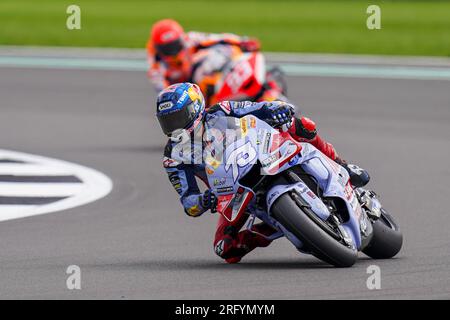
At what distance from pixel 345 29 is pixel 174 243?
19.7m

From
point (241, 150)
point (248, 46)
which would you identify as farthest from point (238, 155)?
point (248, 46)

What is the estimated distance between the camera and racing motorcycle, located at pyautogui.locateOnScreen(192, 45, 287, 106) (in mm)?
16000

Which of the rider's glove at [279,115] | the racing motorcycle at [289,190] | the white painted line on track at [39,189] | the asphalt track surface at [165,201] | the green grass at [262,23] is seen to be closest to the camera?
the asphalt track surface at [165,201]

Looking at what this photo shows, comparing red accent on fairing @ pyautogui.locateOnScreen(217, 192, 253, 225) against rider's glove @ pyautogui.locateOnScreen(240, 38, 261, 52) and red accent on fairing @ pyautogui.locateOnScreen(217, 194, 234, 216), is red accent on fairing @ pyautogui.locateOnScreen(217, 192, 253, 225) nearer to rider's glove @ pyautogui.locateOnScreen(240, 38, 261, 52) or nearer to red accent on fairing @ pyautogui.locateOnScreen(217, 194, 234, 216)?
red accent on fairing @ pyautogui.locateOnScreen(217, 194, 234, 216)

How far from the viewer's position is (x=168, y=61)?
17.0 meters

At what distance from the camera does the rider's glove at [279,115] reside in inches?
363

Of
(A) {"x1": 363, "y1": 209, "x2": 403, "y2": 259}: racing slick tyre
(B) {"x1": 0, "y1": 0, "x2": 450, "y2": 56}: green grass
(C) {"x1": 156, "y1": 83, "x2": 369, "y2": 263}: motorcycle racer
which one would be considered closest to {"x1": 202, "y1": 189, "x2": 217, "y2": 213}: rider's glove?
(C) {"x1": 156, "y1": 83, "x2": 369, "y2": 263}: motorcycle racer

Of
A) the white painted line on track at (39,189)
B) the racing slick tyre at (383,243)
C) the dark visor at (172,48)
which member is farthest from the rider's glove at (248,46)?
the racing slick tyre at (383,243)

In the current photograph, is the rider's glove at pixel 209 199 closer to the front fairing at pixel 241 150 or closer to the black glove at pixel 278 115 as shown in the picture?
the front fairing at pixel 241 150

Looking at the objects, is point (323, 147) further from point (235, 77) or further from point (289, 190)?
point (235, 77)

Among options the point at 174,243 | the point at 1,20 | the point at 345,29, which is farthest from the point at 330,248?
the point at 1,20

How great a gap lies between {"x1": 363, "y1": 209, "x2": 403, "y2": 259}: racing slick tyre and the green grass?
15.7 m

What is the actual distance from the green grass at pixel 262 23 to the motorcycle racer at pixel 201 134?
52.4ft
